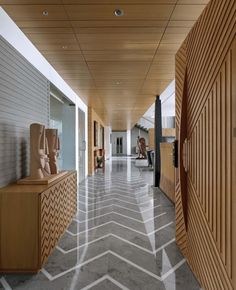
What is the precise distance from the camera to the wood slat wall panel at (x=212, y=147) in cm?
202

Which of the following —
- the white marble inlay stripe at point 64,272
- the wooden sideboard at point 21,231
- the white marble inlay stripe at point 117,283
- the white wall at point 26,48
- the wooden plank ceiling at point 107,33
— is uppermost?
the wooden plank ceiling at point 107,33

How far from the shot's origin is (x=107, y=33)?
4.01 m

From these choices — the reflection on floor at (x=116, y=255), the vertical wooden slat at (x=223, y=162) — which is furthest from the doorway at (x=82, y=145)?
the vertical wooden slat at (x=223, y=162)

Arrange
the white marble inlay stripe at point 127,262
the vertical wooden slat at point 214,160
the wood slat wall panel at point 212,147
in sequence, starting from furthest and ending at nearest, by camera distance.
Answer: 1. the white marble inlay stripe at point 127,262
2. the vertical wooden slat at point 214,160
3. the wood slat wall panel at point 212,147

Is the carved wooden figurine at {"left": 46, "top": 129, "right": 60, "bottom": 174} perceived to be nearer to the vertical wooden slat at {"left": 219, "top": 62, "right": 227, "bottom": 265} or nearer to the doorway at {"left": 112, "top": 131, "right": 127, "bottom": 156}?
the vertical wooden slat at {"left": 219, "top": 62, "right": 227, "bottom": 265}

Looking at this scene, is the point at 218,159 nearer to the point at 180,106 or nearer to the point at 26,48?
the point at 180,106

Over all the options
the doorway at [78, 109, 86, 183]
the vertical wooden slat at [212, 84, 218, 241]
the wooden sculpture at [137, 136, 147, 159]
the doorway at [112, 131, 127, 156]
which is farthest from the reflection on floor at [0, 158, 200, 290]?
the doorway at [112, 131, 127, 156]

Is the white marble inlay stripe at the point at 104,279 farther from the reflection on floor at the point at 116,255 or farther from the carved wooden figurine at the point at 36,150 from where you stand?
the carved wooden figurine at the point at 36,150

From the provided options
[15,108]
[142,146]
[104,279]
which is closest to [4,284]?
[104,279]

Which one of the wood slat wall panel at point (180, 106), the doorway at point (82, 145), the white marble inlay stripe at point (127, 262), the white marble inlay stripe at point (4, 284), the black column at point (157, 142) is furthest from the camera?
the doorway at point (82, 145)

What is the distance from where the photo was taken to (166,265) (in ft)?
10.6

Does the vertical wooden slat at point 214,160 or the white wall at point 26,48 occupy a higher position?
the white wall at point 26,48

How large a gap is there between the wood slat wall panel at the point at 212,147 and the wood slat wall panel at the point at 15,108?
2.26 meters

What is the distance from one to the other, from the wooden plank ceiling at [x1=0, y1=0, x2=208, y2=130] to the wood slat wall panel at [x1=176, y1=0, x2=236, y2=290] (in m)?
0.61
